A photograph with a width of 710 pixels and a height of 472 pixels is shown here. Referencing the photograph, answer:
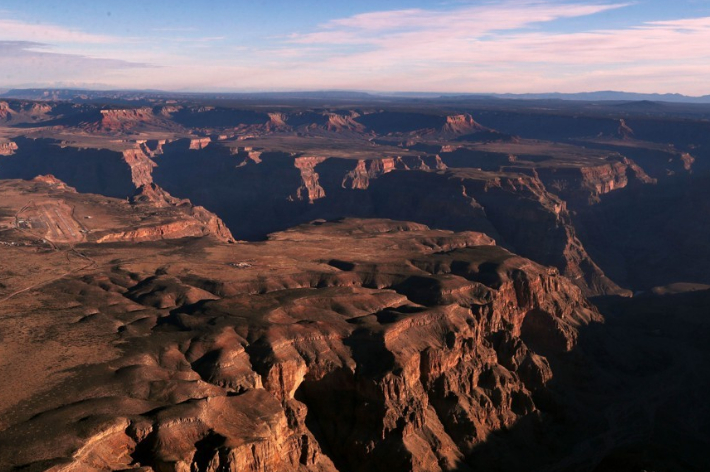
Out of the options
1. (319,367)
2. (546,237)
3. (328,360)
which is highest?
(328,360)

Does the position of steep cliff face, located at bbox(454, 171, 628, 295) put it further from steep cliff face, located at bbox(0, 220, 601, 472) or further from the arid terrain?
steep cliff face, located at bbox(0, 220, 601, 472)

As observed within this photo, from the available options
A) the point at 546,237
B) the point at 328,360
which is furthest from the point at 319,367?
the point at 546,237

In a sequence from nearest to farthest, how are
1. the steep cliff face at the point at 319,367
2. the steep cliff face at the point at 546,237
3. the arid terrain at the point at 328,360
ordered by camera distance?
the steep cliff face at the point at 319,367 < the arid terrain at the point at 328,360 < the steep cliff face at the point at 546,237

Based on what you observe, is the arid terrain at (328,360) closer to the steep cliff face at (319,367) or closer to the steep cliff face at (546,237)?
the steep cliff face at (319,367)

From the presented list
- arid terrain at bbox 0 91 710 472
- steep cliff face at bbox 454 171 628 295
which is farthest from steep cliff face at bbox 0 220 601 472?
steep cliff face at bbox 454 171 628 295

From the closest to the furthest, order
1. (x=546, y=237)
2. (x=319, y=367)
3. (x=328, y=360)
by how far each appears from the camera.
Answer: (x=319, y=367)
(x=328, y=360)
(x=546, y=237)

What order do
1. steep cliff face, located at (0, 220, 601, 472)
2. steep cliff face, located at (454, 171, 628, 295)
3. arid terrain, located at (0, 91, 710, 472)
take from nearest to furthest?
steep cliff face, located at (0, 220, 601, 472)
arid terrain, located at (0, 91, 710, 472)
steep cliff face, located at (454, 171, 628, 295)

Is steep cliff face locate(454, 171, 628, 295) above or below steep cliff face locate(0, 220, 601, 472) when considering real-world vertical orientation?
below

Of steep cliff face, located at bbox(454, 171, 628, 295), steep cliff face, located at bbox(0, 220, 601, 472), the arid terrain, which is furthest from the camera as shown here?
steep cliff face, located at bbox(454, 171, 628, 295)

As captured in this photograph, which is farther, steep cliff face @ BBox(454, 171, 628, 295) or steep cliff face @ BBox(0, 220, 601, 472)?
steep cliff face @ BBox(454, 171, 628, 295)

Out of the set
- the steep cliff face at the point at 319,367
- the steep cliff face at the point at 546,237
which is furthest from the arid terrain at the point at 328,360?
the steep cliff face at the point at 546,237

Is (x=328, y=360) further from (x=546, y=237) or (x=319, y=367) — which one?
(x=546, y=237)

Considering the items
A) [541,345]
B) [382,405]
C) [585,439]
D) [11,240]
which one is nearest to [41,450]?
[382,405]
